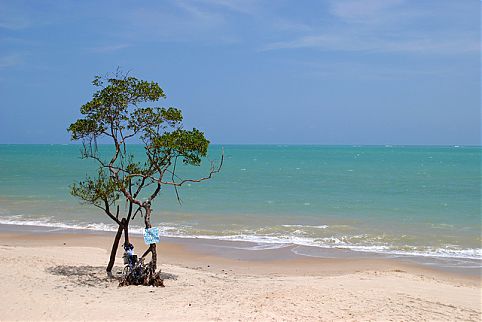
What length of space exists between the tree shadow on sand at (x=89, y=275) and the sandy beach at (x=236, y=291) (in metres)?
0.02

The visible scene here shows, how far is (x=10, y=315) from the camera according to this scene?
922 centimetres

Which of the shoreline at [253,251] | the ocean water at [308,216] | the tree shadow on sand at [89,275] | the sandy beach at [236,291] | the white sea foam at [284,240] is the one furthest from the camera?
the ocean water at [308,216]

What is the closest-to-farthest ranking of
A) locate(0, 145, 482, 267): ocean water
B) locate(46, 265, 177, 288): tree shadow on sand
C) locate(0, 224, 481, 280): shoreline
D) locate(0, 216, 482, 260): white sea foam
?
locate(46, 265, 177, 288): tree shadow on sand, locate(0, 224, 481, 280): shoreline, locate(0, 216, 482, 260): white sea foam, locate(0, 145, 482, 267): ocean water

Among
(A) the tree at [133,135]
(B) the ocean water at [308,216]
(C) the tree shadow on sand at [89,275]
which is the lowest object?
(B) the ocean water at [308,216]

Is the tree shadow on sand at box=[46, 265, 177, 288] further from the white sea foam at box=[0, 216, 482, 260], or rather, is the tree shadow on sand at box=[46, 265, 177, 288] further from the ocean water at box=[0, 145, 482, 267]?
the ocean water at box=[0, 145, 482, 267]

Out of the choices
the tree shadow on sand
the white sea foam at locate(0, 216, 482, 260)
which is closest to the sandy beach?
the tree shadow on sand

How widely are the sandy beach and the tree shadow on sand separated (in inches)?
0.9

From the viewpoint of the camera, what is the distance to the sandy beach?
9.59m

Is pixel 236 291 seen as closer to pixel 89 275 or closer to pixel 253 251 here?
pixel 89 275

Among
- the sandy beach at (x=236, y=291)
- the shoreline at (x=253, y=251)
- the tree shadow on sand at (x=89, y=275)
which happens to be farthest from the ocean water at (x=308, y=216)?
the tree shadow on sand at (x=89, y=275)

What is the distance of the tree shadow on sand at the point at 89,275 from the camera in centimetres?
1188

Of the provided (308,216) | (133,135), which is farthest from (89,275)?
(308,216)

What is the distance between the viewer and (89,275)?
12.7 meters

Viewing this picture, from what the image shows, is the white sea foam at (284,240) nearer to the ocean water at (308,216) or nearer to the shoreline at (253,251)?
the ocean water at (308,216)
